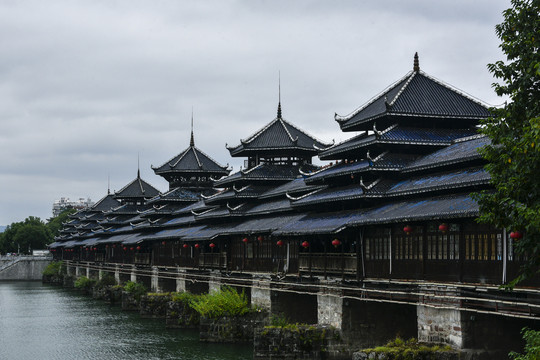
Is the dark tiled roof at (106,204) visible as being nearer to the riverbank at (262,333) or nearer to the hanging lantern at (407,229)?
the riverbank at (262,333)

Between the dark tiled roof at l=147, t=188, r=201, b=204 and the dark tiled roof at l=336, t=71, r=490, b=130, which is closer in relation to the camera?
the dark tiled roof at l=336, t=71, r=490, b=130

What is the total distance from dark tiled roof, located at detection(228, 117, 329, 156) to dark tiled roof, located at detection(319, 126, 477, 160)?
17.9 metres

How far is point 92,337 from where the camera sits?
2007 inches

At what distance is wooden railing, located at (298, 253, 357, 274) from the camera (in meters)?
35.1

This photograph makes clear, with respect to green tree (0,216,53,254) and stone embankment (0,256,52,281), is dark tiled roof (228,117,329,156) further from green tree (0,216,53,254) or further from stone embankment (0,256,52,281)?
green tree (0,216,53,254)

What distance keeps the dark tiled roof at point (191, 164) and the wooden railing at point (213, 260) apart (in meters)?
24.7

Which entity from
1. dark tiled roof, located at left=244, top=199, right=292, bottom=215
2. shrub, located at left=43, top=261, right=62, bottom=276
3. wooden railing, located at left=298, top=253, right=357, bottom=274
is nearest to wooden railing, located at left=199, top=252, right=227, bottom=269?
dark tiled roof, located at left=244, top=199, right=292, bottom=215

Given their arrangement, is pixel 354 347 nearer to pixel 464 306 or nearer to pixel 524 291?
pixel 464 306

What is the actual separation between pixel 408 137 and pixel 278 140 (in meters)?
22.6

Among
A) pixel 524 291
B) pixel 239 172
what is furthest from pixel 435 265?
pixel 239 172

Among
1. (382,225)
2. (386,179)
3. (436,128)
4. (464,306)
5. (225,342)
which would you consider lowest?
(225,342)

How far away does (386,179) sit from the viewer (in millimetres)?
36250

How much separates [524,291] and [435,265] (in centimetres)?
520

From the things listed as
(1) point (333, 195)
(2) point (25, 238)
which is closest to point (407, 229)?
(1) point (333, 195)
